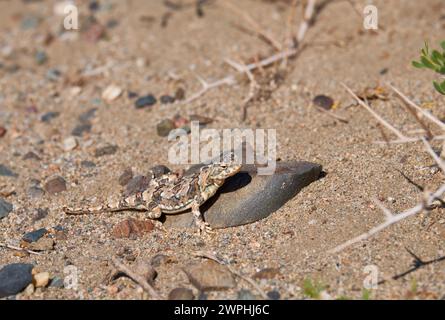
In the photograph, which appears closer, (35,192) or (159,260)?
(159,260)

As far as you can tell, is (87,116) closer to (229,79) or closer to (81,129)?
(81,129)

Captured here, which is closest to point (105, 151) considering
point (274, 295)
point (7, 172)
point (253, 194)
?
point (7, 172)

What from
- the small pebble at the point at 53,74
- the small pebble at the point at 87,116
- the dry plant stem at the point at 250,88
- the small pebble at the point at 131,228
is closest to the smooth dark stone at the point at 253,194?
the small pebble at the point at 131,228

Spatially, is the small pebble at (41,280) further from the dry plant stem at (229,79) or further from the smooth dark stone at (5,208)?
the dry plant stem at (229,79)

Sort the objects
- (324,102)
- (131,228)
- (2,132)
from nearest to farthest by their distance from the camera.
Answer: (131,228) → (324,102) → (2,132)

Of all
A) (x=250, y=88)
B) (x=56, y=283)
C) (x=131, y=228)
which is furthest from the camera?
(x=250, y=88)

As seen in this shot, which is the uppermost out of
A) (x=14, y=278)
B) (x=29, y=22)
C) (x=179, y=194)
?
(x=29, y=22)

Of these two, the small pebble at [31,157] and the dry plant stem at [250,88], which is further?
the dry plant stem at [250,88]
